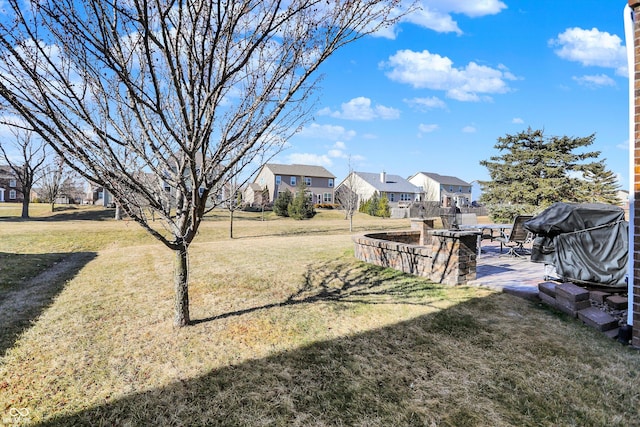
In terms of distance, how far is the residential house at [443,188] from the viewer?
5551cm

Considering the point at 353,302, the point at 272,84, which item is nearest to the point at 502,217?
the point at 353,302

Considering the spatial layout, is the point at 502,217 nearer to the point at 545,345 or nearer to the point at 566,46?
the point at 566,46

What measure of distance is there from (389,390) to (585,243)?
16.1 feet

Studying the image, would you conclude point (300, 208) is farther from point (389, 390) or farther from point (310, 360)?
point (389, 390)

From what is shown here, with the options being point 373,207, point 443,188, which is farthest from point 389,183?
point 373,207

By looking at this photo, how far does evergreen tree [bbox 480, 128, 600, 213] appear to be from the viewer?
2347 centimetres

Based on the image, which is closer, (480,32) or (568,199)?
(480,32)

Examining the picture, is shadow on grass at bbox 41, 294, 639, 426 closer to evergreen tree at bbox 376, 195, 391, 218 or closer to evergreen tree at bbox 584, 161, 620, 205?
evergreen tree at bbox 584, 161, 620, 205

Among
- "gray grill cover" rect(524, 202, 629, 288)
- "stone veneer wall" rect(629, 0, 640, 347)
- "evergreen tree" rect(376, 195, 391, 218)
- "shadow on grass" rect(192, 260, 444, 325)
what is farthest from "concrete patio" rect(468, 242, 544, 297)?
"evergreen tree" rect(376, 195, 391, 218)

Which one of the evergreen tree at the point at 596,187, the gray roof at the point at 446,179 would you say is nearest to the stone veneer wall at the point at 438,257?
the evergreen tree at the point at 596,187

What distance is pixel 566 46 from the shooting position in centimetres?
1137

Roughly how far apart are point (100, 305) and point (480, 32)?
13.7 m

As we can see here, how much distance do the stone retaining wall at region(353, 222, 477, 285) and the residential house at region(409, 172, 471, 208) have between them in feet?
163

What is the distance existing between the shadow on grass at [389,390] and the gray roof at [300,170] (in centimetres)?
4252
